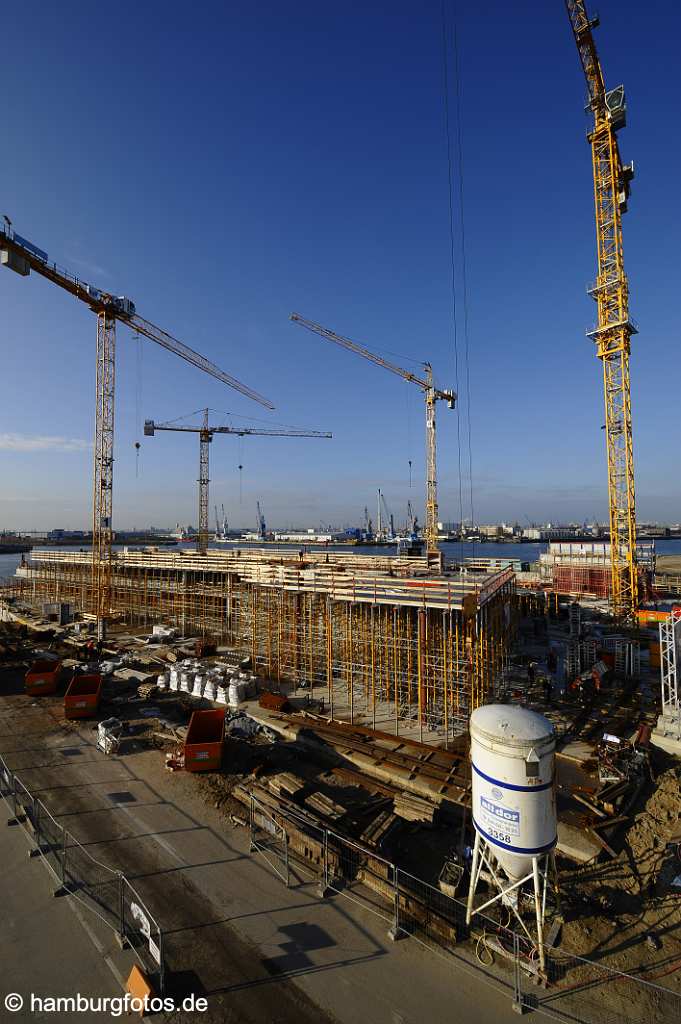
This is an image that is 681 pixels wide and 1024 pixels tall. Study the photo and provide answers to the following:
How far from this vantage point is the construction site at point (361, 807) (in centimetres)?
786

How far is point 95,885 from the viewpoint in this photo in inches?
395

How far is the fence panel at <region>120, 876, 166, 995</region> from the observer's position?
7.51 m

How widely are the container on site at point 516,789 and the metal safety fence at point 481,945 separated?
1.28m

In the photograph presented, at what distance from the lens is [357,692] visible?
22719 millimetres

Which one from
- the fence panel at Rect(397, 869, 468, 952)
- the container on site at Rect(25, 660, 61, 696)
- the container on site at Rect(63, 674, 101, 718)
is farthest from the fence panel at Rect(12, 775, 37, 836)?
the container on site at Rect(25, 660, 61, 696)

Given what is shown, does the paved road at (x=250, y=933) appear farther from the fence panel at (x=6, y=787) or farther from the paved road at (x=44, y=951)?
the paved road at (x=44, y=951)

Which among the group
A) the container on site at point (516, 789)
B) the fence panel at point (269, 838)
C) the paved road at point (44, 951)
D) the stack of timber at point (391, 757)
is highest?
the container on site at point (516, 789)

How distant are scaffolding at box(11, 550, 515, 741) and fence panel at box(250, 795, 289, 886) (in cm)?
708

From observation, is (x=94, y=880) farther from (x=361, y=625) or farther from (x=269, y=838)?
(x=361, y=625)

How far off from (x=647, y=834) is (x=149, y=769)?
14.8 meters

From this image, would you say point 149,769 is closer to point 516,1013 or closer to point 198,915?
point 198,915

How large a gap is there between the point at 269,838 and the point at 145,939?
365 centimetres

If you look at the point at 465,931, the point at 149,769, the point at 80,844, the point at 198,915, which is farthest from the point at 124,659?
the point at 465,931

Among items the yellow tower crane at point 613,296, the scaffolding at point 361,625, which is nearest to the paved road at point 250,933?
the scaffolding at point 361,625
